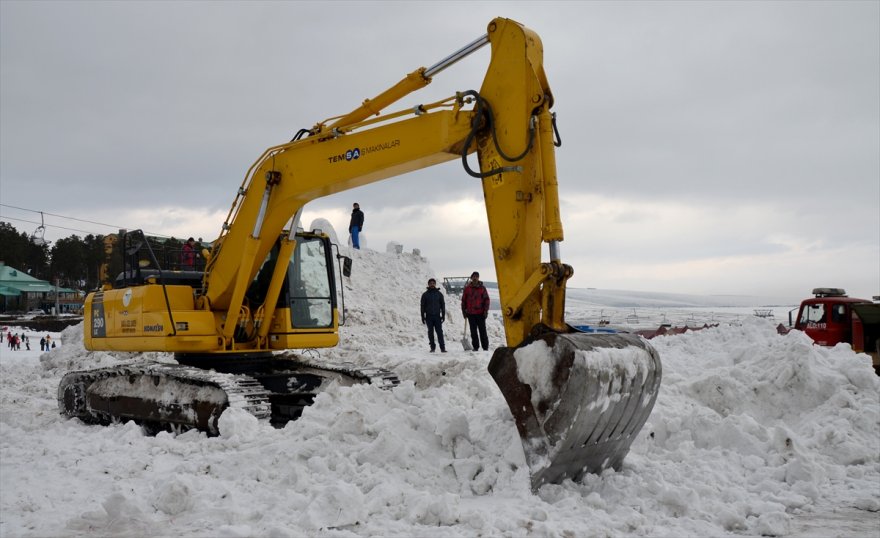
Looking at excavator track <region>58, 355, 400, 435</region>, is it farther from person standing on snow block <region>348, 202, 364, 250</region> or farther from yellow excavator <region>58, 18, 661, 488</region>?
person standing on snow block <region>348, 202, 364, 250</region>

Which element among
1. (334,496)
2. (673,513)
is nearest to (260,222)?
(334,496)

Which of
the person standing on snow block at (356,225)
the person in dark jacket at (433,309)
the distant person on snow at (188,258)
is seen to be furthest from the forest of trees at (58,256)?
the distant person on snow at (188,258)

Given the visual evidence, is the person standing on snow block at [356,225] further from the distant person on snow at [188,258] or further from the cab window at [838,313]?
the cab window at [838,313]

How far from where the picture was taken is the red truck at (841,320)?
44.7 feet

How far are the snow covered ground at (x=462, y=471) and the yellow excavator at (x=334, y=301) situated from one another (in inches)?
16.4

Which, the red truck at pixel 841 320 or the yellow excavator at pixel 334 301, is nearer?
the yellow excavator at pixel 334 301

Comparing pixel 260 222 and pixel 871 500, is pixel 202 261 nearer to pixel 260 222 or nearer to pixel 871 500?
pixel 260 222

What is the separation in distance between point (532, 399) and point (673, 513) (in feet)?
3.74

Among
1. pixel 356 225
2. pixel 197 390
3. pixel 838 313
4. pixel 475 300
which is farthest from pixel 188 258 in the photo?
pixel 838 313

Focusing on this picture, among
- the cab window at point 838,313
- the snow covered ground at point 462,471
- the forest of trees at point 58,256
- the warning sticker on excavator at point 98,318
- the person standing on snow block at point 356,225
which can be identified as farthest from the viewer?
the forest of trees at point 58,256

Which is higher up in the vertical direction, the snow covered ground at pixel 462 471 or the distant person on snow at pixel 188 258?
the distant person on snow at pixel 188 258

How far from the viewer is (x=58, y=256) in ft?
169

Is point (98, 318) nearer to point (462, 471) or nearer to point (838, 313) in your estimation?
point (462, 471)

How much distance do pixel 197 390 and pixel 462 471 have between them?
348 cm
